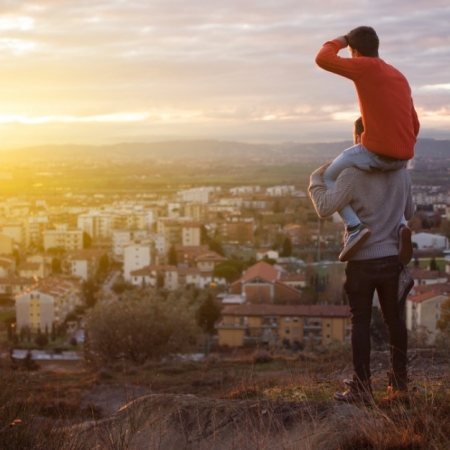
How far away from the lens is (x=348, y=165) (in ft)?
11.9

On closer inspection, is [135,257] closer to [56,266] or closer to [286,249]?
[56,266]

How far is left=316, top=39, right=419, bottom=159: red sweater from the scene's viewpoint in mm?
3461

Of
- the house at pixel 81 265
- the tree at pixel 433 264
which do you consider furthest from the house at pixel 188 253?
the tree at pixel 433 264

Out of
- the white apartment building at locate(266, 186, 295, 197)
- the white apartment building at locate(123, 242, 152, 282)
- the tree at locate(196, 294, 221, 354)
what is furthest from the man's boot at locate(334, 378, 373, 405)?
the white apartment building at locate(266, 186, 295, 197)

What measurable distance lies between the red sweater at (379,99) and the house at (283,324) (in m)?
18.9

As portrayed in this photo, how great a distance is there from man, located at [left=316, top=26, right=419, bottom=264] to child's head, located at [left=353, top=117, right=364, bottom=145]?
73 millimetres

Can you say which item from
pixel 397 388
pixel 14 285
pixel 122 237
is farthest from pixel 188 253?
pixel 397 388

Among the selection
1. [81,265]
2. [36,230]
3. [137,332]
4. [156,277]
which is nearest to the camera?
[137,332]

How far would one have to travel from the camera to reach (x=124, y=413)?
382 centimetres

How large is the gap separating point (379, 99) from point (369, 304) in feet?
3.00

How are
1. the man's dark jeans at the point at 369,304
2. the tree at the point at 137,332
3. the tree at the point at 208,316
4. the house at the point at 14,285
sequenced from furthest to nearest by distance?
the house at the point at 14,285 < the tree at the point at 208,316 < the tree at the point at 137,332 < the man's dark jeans at the point at 369,304

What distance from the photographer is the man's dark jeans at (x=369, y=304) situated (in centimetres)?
366

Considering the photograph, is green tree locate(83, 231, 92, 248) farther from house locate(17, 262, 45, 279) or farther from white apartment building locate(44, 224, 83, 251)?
house locate(17, 262, 45, 279)

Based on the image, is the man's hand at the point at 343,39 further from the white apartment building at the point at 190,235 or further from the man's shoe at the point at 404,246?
the white apartment building at the point at 190,235
